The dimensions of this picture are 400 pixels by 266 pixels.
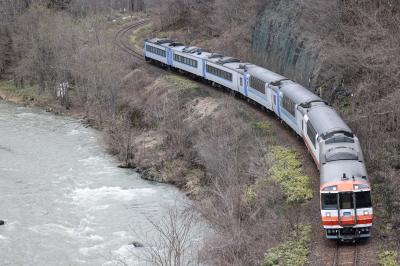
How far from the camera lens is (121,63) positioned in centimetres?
6588

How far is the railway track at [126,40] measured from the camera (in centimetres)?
7256

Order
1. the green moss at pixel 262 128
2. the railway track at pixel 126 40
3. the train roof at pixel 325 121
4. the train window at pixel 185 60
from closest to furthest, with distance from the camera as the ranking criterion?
the train roof at pixel 325 121, the green moss at pixel 262 128, the train window at pixel 185 60, the railway track at pixel 126 40

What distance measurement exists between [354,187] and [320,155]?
12.7 ft

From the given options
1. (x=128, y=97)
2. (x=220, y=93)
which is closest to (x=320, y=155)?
(x=220, y=93)

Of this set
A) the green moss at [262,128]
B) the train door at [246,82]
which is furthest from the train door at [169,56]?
the green moss at [262,128]

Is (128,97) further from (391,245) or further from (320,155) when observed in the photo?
(391,245)

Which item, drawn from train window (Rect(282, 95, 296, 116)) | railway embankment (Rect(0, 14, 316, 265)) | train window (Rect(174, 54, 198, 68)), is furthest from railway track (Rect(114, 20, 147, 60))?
train window (Rect(282, 95, 296, 116))

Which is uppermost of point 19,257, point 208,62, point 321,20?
point 321,20

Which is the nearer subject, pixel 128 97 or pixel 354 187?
pixel 354 187

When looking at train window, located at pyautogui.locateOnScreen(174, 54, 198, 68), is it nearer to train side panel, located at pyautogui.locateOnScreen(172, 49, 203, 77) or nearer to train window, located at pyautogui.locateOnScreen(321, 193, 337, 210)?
train side panel, located at pyautogui.locateOnScreen(172, 49, 203, 77)

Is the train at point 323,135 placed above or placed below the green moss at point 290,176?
above

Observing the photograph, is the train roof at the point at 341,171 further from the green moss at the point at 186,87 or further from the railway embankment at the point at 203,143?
the green moss at the point at 186,87

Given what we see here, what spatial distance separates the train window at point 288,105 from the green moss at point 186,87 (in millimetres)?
14460

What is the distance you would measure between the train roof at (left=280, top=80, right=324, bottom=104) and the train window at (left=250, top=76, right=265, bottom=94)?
2559 mm
